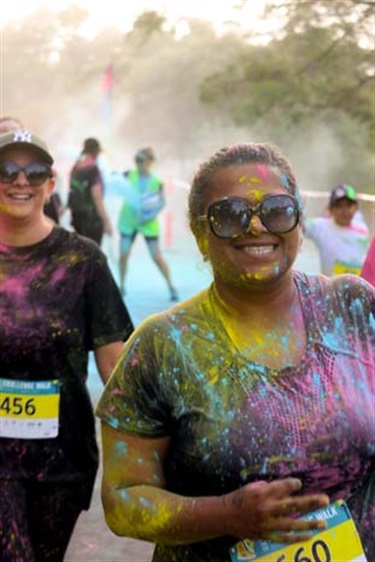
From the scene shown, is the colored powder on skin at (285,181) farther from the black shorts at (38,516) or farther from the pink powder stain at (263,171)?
the black shorts at (38,516)

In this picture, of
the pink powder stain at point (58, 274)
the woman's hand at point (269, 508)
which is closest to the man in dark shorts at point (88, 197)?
the pink powder stain at point (58, 274)

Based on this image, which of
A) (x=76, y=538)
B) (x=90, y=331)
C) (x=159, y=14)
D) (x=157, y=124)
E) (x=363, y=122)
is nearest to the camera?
(x=90, y=331)

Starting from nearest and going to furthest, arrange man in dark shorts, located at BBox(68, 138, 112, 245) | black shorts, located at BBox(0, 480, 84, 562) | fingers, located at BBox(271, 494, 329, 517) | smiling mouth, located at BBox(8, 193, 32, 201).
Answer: fingers, located at BBox(271, 494, 329, 517) → black shorts, located at BBox(0, 480, 84, 562) → smiling mouth, located at BBox(8, 193, 32, 201) → man in dark shorts, located at BBox(68, 138, 112, 245)

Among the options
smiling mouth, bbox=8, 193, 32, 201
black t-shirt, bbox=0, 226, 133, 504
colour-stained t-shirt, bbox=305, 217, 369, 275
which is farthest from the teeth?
colour-stained t-shirt, bbox=305, 217, 369, 275

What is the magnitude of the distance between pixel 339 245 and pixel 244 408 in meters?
5.09

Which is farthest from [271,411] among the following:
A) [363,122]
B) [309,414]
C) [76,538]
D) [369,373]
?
[363,122]

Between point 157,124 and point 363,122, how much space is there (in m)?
22.6

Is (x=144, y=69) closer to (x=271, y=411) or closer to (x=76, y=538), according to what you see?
(x=76, y=538)

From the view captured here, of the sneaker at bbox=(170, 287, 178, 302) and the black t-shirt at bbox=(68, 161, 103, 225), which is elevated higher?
the black t-shirt at bbox=(68, 161, 103, 225)

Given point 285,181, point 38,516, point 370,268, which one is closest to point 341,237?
point 370,268

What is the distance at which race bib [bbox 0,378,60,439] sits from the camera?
2.92 m

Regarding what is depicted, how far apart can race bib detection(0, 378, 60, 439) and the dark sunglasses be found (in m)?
0.59

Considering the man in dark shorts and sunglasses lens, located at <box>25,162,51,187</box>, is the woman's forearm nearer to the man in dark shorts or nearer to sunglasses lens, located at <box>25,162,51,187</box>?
sunglasses lens, located at <box>25,162,51,187</box>

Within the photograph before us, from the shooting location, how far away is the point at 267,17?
13.7m
